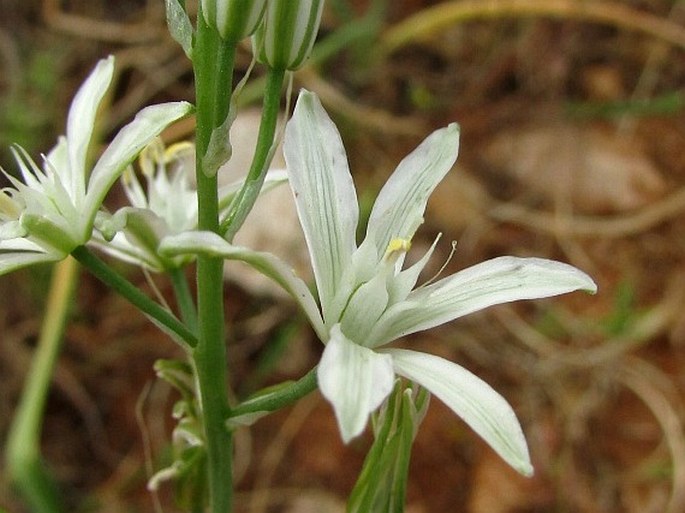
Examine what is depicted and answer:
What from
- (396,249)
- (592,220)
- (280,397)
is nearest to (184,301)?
(280,397)

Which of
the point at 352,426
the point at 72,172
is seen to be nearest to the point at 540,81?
the point at 72,172

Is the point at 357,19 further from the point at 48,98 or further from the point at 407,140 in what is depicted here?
the point at 48,98

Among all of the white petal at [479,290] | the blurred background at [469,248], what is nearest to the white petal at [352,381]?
the white petal at [479,290]

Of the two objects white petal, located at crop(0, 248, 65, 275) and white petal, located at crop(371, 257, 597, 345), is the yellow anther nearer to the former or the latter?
white petal, located at crop(371, 257, 597, 345)

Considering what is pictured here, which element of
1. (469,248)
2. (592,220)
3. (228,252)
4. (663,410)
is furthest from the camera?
(592,220)

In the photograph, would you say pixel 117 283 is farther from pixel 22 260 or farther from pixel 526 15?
pixel 526 15

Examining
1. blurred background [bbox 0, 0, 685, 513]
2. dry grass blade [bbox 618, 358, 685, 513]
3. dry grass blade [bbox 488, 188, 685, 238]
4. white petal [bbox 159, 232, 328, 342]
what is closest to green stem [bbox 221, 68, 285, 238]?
white petal [bbox 159, 232, 328, 342]

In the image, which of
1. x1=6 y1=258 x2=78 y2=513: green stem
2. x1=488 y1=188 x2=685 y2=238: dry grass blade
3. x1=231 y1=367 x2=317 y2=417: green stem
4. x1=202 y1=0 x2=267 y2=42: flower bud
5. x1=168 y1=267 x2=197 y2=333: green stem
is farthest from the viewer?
x1=488 y1=188 x2=685 y2=238: dry grass blade
